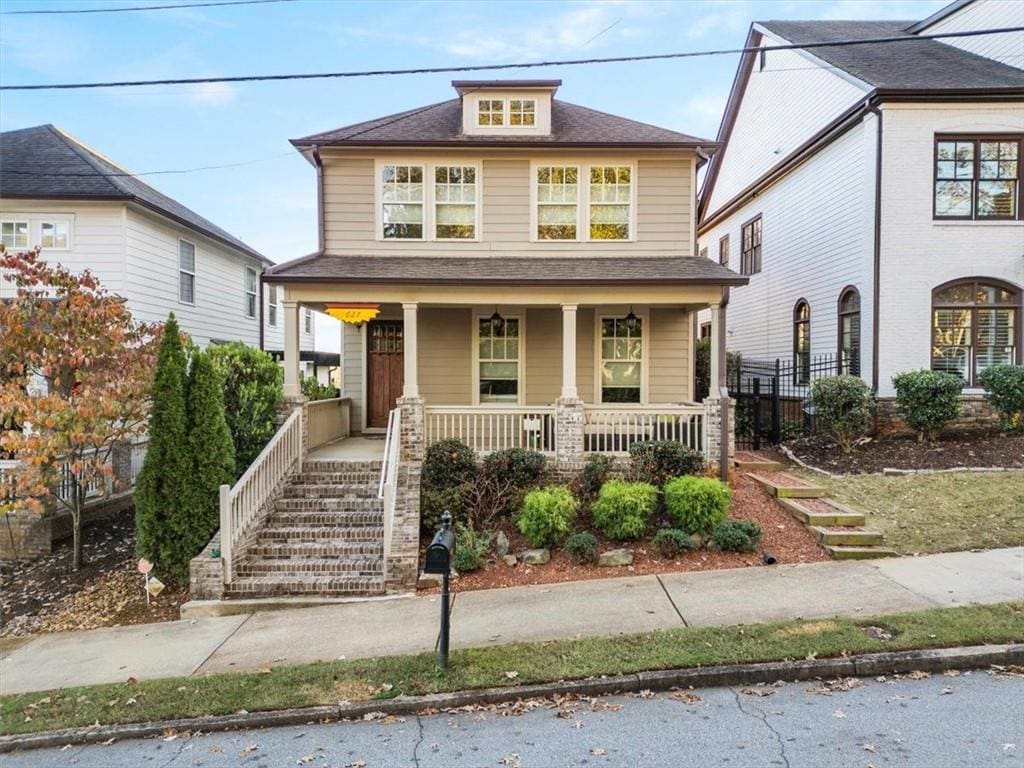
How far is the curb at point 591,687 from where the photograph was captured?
14.4 ft

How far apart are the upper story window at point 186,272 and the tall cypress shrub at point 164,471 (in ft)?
27.5

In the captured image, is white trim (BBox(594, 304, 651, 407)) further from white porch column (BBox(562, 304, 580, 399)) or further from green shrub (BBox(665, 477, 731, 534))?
green shrub (BBox(665, 477, 731, 534))

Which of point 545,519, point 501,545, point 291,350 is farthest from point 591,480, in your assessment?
point 291,350

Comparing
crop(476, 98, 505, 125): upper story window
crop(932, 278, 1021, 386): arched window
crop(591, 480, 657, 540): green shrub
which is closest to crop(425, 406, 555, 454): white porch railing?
crop(591, 480, 657, 540): green shrub

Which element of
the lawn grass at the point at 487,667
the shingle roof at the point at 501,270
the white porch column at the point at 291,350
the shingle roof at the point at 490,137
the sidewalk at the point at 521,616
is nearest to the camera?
the lawn grass at the point at 487,667

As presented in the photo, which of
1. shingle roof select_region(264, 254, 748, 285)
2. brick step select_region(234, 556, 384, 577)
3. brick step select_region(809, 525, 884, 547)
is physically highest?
shingle roof select_region(264, 254, 748, 285)

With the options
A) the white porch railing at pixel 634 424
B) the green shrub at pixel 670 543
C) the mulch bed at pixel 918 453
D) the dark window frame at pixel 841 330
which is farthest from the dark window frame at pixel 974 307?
the green shrub at pixel 670 543

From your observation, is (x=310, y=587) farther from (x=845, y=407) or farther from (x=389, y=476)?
(x=845, y=407)

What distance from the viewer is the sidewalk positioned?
18.3 ft

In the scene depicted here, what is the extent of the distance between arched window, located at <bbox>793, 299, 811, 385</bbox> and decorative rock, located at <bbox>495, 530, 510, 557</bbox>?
1012 cm

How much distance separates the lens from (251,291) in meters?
19.3

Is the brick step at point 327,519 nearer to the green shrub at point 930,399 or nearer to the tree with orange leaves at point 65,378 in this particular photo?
the tree with orange leaves at point 65,378

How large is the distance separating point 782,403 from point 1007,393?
4.61m

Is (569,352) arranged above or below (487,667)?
above
